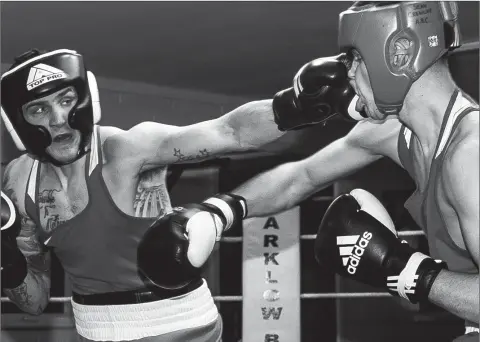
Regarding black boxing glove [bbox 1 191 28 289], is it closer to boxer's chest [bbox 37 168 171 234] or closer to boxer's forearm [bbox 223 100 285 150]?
boxer's chest [bbox 37 168 171 234]

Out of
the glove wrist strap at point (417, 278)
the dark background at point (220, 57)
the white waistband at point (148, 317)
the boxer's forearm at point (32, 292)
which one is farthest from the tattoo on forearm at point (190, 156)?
the dark background at point (220, 57)

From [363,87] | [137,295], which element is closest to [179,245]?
[137,295]

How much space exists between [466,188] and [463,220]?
6 cm

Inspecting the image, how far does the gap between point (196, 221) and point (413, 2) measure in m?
0.68

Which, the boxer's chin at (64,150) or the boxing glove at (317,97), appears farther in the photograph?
the boxer's chin at (64,150)

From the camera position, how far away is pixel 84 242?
2.24m

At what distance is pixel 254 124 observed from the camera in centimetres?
211

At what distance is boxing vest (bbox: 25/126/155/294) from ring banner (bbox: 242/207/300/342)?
0.78 metres

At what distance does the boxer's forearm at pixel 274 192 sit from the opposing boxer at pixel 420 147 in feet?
1.21

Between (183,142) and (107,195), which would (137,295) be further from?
(183,142)

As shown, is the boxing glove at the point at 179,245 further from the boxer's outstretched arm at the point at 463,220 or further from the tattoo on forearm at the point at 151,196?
the boxer's outstretched arm at the point at 463,220

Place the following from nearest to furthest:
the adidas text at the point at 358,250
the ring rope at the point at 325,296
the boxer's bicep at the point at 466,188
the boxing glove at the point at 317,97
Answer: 1. the boxer's bicep at the point at 466,188
2. the adidas text at the point at 358,250
3. the boxing glove at the point at 317,97
4. the ring rope at the point at 325,296

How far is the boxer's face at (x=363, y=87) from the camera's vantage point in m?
1.78

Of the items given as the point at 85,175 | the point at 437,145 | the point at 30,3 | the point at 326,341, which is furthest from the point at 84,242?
the point at 326,341
